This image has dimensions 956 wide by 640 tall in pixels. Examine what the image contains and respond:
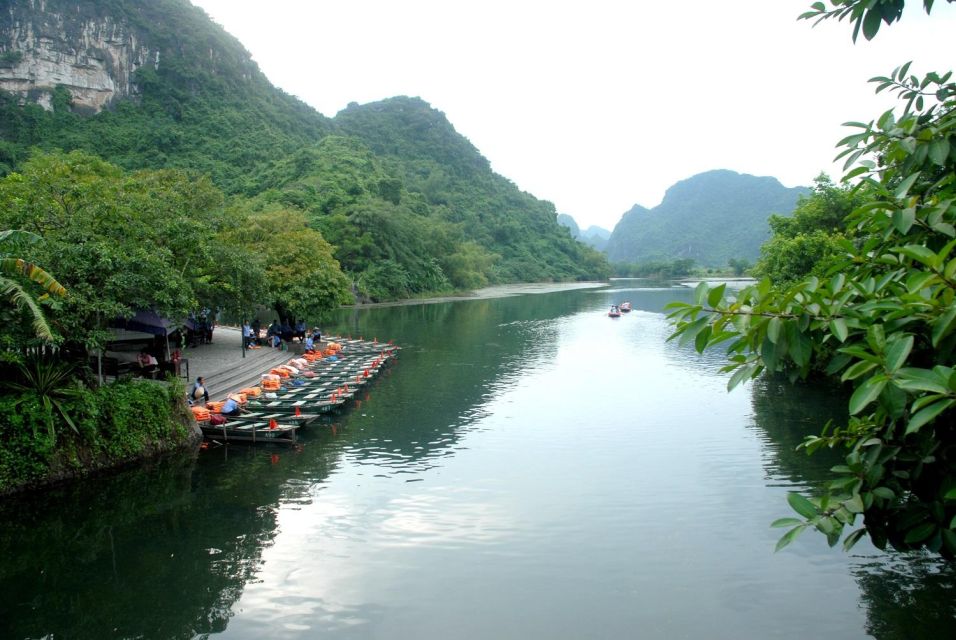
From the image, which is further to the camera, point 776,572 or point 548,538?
point 548,538

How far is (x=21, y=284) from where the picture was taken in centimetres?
1305

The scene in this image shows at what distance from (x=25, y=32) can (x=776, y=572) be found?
355ft

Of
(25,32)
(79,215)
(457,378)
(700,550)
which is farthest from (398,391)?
(25,32)

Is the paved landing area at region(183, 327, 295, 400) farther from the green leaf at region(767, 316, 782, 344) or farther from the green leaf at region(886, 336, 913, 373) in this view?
the green leaf at region(886, 336, 913, 373)

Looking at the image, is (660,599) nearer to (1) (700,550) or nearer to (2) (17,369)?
(1) (700,550)

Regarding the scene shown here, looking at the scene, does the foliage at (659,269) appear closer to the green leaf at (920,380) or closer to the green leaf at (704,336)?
the green leaf at (704,336)

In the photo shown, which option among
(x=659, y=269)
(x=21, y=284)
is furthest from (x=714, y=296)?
(x=659, y=269)

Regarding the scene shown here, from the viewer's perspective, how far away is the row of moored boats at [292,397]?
60.3 feet

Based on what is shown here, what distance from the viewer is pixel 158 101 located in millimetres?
100375

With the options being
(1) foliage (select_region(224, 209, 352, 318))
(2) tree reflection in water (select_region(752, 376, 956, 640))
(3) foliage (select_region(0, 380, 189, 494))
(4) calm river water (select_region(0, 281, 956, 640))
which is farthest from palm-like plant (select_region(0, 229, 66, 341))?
(1) foliage (select_region(224, 209, 352, 318))

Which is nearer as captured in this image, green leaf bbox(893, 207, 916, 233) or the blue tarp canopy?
green leaf bbox(893, 207, 916, 233)

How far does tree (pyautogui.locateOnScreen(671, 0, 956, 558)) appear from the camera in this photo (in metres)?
3.14

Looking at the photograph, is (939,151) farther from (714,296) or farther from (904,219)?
(714,296)

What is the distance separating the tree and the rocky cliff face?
342 feet
